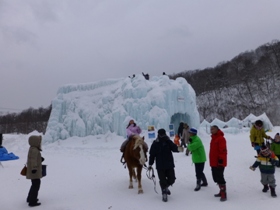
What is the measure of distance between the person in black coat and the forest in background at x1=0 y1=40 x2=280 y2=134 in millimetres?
48920

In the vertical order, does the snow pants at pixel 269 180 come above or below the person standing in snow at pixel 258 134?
below

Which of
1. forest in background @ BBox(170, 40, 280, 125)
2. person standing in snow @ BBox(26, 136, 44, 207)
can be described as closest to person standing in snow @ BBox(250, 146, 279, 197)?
person standing in snow @ BBox(26, 136, 44, 207)

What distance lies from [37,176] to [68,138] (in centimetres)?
2081

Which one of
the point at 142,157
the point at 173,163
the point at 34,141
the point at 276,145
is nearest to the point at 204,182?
the point at 173,163

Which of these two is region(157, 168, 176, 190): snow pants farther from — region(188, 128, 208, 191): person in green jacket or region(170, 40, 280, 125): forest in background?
region(170, 40, 280, 125): forest in background

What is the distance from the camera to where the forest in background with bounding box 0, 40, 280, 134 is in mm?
56200

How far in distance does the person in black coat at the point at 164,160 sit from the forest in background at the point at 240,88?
48.9 meters

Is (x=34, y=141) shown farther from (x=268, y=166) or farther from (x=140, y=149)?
(x=268, y=166)

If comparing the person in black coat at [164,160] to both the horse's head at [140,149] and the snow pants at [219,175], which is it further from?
the snow pants at [219,175]

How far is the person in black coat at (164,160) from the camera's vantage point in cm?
601

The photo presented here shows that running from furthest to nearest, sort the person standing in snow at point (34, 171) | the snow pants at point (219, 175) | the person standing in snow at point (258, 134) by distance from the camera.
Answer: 1. the person standing in snow at point (258, 134)
2. the person standing in snow at point (34, 171)
3. the snow pants at point (219, 175)

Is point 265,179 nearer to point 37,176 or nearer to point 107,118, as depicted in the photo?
point 37,176

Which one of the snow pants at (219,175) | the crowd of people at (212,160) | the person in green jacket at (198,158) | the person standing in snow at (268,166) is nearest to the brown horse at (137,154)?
the crowd of people at (212,160)

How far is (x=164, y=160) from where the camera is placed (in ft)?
19.9
